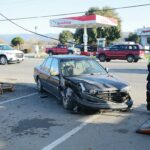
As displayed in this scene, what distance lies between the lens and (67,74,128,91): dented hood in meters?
8.92

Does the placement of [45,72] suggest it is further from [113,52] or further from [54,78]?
[113,52]

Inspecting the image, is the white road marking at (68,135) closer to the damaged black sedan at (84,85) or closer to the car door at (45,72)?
the damaged black sedan at (84,85)

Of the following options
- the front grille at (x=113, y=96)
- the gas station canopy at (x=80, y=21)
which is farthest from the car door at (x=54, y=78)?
the gas station canopy at (x=80, y=21)

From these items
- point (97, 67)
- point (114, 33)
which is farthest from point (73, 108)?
→ point (114, 33)

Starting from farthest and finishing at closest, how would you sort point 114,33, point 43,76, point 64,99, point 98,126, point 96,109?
point 114,33, point 43,76, point 64,99, point 96,109, point 98,126

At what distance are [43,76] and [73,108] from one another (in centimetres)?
307

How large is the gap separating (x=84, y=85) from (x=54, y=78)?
71.2 inches

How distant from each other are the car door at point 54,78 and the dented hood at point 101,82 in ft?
2.85

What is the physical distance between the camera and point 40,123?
27.1 ft

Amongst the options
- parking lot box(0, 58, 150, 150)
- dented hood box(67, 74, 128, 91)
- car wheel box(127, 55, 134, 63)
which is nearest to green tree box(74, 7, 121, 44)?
car wheel box(127, 55, 134, 63)

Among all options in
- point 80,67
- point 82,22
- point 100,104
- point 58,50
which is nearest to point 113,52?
point 82,22

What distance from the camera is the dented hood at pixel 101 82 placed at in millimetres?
8923

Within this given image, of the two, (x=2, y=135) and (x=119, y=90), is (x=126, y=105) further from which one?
(x=2, y=135)

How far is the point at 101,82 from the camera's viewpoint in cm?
918
